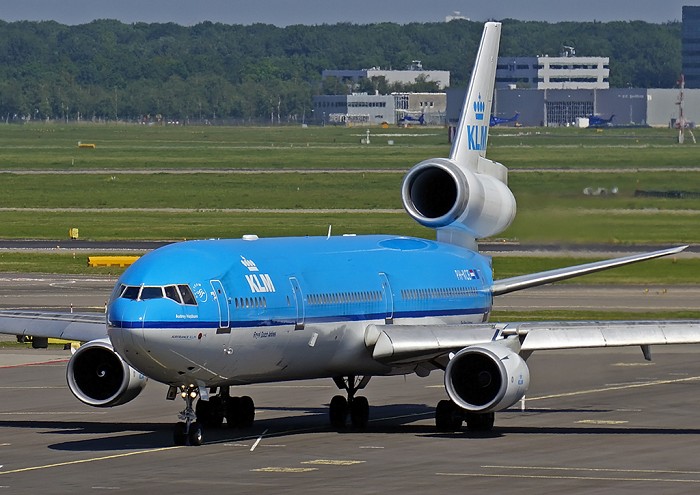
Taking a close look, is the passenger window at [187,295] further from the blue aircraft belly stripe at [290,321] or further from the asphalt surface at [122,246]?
the asphalt surface at [122,246]

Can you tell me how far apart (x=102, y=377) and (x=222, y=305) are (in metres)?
4.83

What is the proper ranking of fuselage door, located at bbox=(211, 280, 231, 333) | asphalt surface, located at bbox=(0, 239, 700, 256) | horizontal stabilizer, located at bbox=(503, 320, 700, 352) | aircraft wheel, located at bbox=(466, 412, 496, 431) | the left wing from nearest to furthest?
fuselage door, located at bbox=(211, 280, 231, 333)
horizontal stabilizer, located at bbox=(503, 320, 700, 352)
aircraft wheel, located at bbox=(466, 412, 496, 431)
the left wing
asphalt surface, located at bbox=(0, 239, 700, 256)

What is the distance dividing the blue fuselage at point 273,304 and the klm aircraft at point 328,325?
0.04 meters

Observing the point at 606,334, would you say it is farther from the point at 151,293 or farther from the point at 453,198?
the point at 151,293

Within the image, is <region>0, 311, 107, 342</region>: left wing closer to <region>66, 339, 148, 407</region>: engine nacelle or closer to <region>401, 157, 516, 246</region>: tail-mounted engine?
<region>66, 339, 148, 407</region>: engine nacelle

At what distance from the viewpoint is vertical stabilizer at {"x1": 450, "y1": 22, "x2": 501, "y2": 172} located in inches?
1809

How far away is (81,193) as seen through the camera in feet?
500

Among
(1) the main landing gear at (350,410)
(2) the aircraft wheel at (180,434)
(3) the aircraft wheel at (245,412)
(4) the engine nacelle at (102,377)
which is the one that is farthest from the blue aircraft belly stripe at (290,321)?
(4) the engine nacelle at (102,377)

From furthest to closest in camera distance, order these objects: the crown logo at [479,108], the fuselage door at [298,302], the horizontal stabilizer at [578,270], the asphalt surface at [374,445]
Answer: the crown logo at [479,108] < the horizontal stabilizer at [578,270] < the fuselage door at [298,302] < the asphalt surface at [374,445]

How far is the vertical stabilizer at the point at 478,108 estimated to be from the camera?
4594 centimetres

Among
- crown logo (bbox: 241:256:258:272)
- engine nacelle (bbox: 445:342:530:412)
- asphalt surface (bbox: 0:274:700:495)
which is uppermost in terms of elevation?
crown logo (bbox: 241:256:258:272)

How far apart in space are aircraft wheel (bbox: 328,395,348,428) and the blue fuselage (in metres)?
0.68

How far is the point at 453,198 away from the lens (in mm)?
44281

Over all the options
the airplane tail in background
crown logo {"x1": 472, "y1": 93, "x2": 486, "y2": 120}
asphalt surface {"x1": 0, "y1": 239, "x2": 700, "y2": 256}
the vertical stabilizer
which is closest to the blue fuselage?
the airplane tail in background
